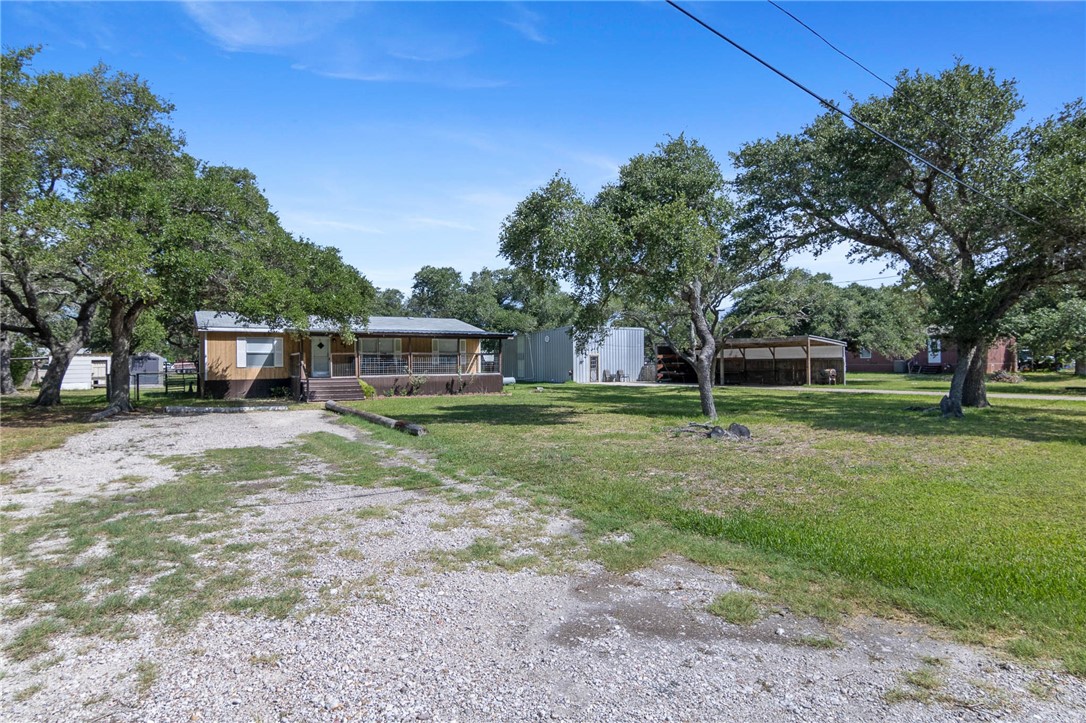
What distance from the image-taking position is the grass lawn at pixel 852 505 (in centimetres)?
365

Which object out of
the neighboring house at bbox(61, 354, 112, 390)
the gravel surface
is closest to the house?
the neighboring house at bbox(61, 354, 112, 390)

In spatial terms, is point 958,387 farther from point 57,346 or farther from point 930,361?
point 930,361

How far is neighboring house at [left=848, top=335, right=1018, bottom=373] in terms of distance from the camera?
3872 cm

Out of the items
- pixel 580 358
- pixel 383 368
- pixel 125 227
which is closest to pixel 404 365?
pixel 383 368

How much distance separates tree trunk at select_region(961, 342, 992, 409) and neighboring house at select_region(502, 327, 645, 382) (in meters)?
20.3

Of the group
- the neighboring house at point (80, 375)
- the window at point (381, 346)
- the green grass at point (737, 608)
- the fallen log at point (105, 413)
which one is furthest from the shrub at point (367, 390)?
the neighboring house at point (80, 375)

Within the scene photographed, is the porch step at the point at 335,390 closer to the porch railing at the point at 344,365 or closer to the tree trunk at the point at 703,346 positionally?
the porch railing at the point at 344,365

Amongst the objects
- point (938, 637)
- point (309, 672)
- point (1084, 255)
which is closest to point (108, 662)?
point (309, 672)

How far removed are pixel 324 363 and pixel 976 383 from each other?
2237cm

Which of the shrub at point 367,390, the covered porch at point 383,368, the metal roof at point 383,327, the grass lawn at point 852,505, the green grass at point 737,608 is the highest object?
the metal roof at point 383,327

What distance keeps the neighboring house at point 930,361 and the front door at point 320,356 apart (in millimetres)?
34979

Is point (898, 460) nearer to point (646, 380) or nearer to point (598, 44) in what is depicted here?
point (598, 44)

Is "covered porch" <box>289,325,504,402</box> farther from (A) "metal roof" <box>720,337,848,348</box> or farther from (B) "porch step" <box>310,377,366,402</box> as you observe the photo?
(A) "metal roof" <box>720,337,848,348</box>

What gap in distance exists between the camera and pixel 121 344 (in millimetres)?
15891
